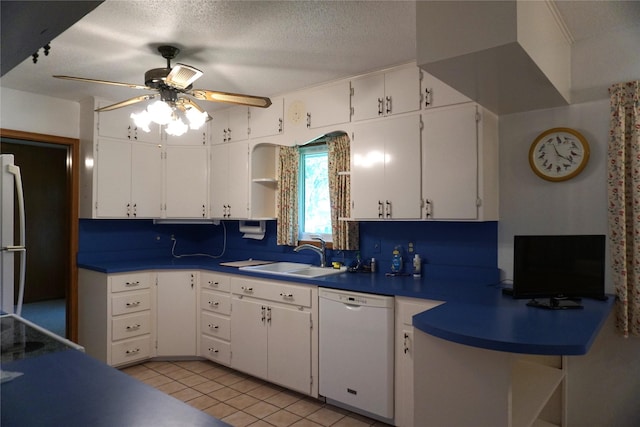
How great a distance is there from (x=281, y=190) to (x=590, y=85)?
2.62 m

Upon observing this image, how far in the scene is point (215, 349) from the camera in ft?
12.3

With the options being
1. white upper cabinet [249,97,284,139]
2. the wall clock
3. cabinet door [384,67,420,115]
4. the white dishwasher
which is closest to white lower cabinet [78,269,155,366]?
white upper cabinet [249,97,284,139]

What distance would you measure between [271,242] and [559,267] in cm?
274

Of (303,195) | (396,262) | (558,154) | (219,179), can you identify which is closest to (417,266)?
(396,262)

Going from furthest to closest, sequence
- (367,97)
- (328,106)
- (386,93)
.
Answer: (328,106), (367,97), (386,93)

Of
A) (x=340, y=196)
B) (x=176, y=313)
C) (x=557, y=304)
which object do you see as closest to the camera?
(x=557, y=304)

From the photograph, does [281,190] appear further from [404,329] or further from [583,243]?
[583,243]

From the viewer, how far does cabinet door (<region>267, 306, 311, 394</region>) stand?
306 cm

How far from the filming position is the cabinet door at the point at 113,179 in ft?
12.6

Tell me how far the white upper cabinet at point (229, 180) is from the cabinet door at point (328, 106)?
2.81 ft

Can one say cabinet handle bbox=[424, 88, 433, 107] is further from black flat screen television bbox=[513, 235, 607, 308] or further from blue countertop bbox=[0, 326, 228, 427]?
blue countertop bbox=[0, 326, 228, 427]

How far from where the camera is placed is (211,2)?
2.11 m

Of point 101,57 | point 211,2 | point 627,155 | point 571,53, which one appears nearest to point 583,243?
point 627,155

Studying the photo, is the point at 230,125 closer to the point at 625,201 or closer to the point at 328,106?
the point at 328,106
